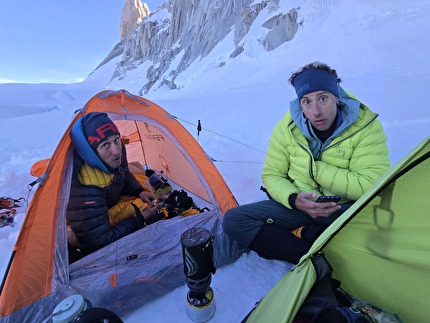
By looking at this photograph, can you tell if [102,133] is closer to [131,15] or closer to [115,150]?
[115,150]

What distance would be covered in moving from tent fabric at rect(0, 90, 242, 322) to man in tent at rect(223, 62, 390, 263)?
0.38 metres

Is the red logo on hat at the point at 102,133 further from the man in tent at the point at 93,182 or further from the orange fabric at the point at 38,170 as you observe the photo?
the orange fabric at the point at 38,170

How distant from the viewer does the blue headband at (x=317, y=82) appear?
1663 millimetres

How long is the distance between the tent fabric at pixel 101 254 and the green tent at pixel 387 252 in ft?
2.64

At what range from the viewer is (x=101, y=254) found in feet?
5.64

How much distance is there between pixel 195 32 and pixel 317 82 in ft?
101

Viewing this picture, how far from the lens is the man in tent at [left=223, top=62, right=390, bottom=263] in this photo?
1677mm

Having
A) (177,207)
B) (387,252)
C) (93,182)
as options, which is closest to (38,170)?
(93,182)

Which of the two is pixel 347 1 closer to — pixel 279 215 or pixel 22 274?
pixel 279 215

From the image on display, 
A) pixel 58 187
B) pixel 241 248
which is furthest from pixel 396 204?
pixel 58 187

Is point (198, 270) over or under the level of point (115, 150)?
under

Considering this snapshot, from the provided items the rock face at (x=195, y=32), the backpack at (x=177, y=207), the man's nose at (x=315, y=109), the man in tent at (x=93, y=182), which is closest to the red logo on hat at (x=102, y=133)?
the man in tent at (x=93, y=182)

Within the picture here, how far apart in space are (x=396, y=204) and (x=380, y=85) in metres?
6.40

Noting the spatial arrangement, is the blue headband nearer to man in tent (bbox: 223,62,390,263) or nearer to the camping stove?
man in tent (bbox: 223,62,390,263)
